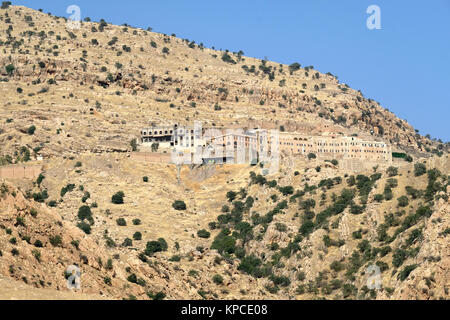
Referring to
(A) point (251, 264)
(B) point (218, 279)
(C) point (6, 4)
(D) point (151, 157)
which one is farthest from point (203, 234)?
(C) point (6, 4)

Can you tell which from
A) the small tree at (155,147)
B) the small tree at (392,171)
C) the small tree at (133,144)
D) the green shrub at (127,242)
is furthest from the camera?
the small tree at (133,144)

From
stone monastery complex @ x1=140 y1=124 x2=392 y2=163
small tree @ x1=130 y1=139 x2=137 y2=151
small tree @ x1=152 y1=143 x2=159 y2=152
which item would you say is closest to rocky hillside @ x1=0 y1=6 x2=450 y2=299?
small tree @ x1=130 y1=139 x2=137 y2=151

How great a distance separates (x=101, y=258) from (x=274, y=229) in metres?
55.8

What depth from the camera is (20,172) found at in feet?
407

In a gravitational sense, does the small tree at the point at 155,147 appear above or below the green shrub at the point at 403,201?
above

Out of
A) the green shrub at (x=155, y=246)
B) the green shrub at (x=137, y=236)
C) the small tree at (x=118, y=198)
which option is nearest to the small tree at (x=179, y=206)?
the small tree at (x=118, y=198)

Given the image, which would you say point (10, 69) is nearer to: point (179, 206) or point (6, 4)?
point (6, 4)

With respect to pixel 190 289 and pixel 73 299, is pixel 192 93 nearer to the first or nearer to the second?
pixel 190 289

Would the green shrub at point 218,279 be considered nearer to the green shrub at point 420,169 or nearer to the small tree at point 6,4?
the green shrub at point 420,169

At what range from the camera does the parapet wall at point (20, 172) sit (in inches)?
4838

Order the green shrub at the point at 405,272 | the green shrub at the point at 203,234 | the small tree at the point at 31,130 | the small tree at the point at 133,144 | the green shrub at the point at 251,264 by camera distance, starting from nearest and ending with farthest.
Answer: the green shrub at the point at 405,272
the green shrub at the point at 251,264
the green shrub at the point at 203,234
the small tree at the point at 31,130
the small tree at the point at 133,144

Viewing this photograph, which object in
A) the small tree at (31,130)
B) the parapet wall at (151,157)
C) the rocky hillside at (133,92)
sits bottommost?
the parapet wall at (151,157)

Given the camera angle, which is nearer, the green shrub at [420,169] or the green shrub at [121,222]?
the green shrub at [420,169]

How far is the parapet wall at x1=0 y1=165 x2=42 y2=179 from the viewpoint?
123 metres
